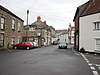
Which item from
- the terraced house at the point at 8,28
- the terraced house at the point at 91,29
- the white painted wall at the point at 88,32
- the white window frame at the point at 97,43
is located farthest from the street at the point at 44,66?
the terraced house at the point at 8,28

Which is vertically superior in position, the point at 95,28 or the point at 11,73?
the point at 95,28

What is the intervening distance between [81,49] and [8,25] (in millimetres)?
14059

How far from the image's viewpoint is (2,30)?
2767 cm

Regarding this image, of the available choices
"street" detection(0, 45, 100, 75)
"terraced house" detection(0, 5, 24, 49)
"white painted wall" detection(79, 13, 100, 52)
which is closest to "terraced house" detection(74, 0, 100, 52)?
"white painted wall" detection(79, 13, 100, 52)

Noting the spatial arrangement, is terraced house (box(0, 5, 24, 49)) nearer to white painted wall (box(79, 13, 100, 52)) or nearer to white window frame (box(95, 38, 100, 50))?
white painted wall (box(79, 13, 100, 52))

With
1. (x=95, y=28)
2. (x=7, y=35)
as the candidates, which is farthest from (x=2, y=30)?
(x=95, y=28)

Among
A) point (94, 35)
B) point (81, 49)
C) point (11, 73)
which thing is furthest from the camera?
point (81, 49)

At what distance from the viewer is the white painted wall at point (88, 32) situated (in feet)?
75.5

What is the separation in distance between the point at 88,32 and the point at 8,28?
14.6 meters

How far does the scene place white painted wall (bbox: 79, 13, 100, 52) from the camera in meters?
23.0

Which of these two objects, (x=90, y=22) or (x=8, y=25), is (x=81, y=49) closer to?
(x=90, y=22)

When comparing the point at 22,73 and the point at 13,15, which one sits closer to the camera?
the point at 22,73

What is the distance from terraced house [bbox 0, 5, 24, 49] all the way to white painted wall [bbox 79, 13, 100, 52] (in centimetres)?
1290

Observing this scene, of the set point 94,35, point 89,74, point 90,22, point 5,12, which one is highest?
point 5,12
